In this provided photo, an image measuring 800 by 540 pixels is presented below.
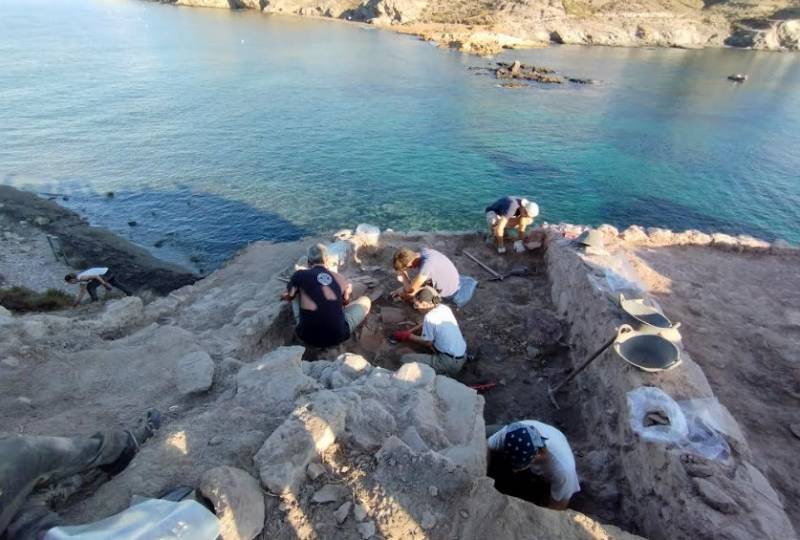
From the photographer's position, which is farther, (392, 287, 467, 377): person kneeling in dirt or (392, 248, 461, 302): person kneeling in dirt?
(392, 248, 461, 302): person kneeling in dirt

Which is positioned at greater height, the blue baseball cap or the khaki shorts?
the blue baseball cap

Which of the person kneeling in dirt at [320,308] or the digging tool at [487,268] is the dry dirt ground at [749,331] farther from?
the person kneeling in dirt at [320,308]

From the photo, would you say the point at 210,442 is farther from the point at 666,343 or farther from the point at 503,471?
the point at 666,343

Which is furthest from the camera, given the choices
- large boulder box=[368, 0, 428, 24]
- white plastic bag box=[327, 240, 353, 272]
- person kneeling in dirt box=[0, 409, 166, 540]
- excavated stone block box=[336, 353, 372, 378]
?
large boulder box=[368, 0, 428, 24]

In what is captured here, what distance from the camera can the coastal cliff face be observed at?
213 ft

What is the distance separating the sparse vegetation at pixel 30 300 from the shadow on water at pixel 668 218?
19147 mm

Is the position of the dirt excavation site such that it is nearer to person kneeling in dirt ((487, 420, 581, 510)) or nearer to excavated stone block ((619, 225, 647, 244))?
person kneeling in dirt ((487, 420, 581, 510))

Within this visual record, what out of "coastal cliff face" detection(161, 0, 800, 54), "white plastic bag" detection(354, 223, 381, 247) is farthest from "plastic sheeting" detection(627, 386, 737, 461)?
"coastal cliff face" detection(161, 0, 800, 54)

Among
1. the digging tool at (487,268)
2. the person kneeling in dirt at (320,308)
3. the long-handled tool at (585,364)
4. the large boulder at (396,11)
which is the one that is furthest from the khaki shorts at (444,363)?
the large boulder at (396,11)

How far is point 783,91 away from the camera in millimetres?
42062

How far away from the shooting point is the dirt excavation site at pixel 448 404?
3.96 m

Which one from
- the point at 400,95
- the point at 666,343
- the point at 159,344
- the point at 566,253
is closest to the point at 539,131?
→ the point at 400,95

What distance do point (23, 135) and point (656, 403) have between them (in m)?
32.8

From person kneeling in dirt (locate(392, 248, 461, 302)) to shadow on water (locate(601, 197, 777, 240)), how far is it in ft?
44.5
